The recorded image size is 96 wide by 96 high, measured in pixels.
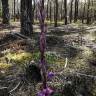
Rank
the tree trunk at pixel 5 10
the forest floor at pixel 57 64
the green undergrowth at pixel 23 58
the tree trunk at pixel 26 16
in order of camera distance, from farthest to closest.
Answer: the tree trunk at pixel 5 10 < the tree trunk at pixel 26 16 < the green undergrowth at pixel 23 58 < the forest floor at pixel 57 64

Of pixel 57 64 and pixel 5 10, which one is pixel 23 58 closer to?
pixel 57 64

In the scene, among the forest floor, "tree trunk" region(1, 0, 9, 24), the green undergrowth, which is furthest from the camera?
"tree trunk" region(1, 0, 9, 24)

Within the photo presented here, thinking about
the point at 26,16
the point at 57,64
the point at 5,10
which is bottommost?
the point at 57,64

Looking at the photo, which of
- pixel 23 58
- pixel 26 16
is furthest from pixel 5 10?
Result: pixel 23 58

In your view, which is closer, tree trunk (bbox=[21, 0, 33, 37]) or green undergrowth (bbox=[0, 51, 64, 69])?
green undergrowth (bbox=[0, 51, 64, 69])

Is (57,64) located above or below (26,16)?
below

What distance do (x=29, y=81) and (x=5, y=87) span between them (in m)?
0.88

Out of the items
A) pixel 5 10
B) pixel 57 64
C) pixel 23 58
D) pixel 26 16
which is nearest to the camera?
pixel 57 64

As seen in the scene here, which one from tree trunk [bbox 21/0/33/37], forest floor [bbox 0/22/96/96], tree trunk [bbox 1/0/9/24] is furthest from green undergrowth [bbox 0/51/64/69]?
tree trunk [bbox 1/0/9/24]

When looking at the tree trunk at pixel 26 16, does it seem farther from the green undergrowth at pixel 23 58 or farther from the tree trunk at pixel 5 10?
the tree trunk at pixel 5 10

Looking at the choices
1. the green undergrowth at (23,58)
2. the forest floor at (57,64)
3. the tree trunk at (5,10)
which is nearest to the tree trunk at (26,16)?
the forest floor at (57,64)

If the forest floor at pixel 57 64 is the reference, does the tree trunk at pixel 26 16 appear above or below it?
above

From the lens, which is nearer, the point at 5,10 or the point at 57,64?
the point at 57,64

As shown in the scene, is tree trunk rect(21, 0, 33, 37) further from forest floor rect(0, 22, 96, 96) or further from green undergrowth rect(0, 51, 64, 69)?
green undergrowth rect(0, 51, 64, 69)
